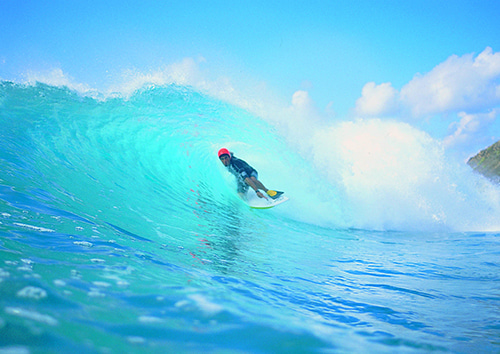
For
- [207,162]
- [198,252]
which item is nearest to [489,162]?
[207,162]

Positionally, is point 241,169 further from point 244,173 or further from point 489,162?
point 489,162

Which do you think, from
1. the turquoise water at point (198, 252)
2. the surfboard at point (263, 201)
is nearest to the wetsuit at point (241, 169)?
the surfboard at point (263, 201)

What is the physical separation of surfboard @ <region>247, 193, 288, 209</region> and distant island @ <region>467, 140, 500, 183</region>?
45.0m

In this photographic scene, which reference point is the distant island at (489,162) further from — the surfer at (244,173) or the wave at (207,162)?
the surfer at (244,173)

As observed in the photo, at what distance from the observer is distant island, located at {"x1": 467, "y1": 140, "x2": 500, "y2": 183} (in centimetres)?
4178

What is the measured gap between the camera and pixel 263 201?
25.5 feet

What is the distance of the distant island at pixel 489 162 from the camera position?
4178 cm

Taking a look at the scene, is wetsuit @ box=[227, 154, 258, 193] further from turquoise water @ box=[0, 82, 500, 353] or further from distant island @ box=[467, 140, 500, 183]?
distant island @ box=[467, 140, 500, 183]

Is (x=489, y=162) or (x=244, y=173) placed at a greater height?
(x=489, y=162)

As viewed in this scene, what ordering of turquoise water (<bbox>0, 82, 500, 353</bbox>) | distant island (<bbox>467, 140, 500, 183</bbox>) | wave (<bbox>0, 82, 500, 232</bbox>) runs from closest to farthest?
1. turquoise water (<bbox>0, 82, 500, 353</bbox>)
2. wave (<bbox>0, 82, 500, 232</bbox>)
3. distant island (<bbox>467, 140, 500, 183</bbox>)

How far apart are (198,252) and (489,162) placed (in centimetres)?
5734

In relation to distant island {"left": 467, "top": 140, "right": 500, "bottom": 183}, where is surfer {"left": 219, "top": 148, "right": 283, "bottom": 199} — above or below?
below

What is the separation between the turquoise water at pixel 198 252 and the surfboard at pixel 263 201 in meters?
0.52

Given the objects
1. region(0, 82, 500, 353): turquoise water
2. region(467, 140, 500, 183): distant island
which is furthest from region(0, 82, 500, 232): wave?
region(467, 140, 500, 183): distant island
